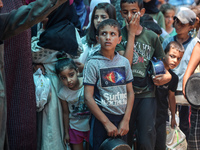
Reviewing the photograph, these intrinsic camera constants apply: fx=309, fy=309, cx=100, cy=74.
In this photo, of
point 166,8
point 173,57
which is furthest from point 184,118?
point 166,8

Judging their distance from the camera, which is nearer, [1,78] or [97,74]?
[1,78]

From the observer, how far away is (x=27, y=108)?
333cm

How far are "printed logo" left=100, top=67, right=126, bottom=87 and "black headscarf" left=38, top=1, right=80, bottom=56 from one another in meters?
0.64

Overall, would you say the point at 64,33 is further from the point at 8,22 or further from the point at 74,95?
the point at 8,22

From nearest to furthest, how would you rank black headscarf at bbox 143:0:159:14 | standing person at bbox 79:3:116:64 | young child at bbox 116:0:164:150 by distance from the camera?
young child at bbox 116:0:164:150
standing person at bbox 79:3:116:64
black headscarf at bbox 143:0:159:14

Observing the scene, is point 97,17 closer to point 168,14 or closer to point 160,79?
point 160,79

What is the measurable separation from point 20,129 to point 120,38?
146 cm

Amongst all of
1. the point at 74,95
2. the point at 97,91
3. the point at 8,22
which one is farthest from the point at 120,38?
the point at 8,22

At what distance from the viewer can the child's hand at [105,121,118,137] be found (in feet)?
10.3

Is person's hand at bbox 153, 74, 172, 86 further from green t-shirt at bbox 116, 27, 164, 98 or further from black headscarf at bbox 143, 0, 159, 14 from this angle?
black headscarf at bbox 143, 0, 159, 14

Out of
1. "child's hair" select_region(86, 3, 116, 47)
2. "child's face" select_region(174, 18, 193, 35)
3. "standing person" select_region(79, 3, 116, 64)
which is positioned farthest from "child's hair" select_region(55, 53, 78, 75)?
"child's face" select_region(174, 18, 193, 35)

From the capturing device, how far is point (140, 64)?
3664 mm

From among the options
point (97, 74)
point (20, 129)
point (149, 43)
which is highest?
point (149, 43)

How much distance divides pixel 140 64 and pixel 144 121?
673 millimetres
